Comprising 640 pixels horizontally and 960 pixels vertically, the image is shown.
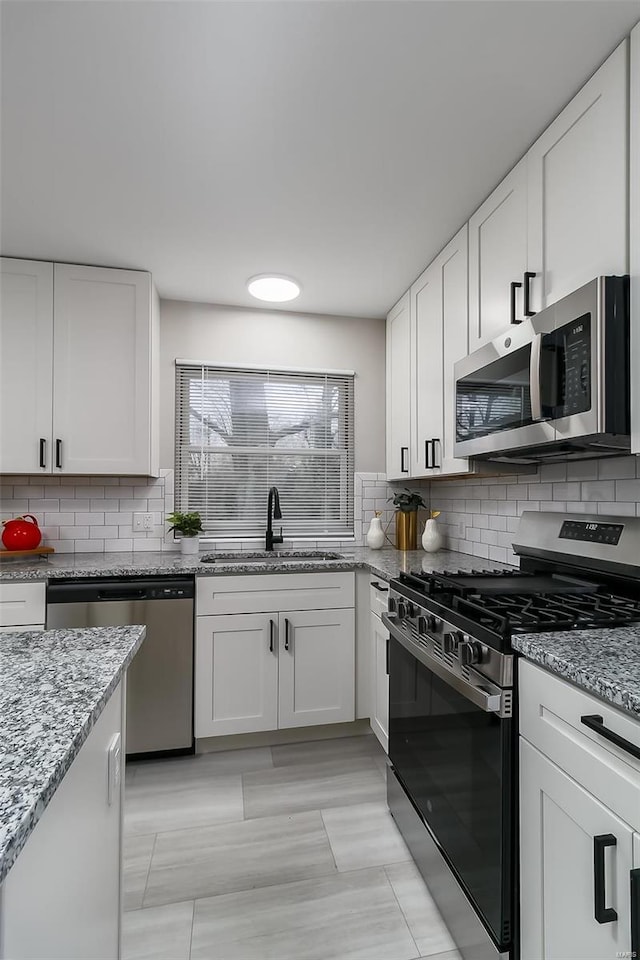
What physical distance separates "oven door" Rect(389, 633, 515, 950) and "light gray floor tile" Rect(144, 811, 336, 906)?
0.43m

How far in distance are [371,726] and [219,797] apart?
0.85 metres

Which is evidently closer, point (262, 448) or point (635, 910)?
point (635, 910)

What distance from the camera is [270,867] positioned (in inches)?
66.2

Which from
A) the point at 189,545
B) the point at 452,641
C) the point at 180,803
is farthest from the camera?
the point at 189,545

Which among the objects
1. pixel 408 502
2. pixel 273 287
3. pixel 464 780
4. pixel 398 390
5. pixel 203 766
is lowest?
pixel 203 766

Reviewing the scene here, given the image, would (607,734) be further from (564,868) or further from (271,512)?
(271,512)

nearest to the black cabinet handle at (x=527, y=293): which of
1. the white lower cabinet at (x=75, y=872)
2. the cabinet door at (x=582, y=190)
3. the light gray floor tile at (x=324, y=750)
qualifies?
the cabinet door at (x=582, y=190)

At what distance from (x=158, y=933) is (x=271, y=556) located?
1.77 meters

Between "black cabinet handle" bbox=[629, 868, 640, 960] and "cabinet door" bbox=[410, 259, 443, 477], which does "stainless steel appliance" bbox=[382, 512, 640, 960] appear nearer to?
"black cabinet handle" bbox=[629, 868, 640, 960]

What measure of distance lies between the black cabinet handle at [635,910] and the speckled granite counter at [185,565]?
141 cm

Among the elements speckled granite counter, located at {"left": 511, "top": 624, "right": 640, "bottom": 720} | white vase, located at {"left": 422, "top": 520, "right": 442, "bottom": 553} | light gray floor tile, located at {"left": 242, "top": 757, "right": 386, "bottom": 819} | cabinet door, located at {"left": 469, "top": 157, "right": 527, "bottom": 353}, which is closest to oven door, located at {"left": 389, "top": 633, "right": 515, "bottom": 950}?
speckled granite counter, located at {"left": 511, "top": 624, "right": 640, "bottom": 720}

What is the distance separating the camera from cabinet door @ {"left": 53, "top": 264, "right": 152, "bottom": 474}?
101 inches

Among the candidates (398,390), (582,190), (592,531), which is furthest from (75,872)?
(398,390)

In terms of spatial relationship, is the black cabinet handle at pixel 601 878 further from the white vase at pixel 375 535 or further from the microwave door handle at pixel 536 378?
the white vase at pixel 375 535
